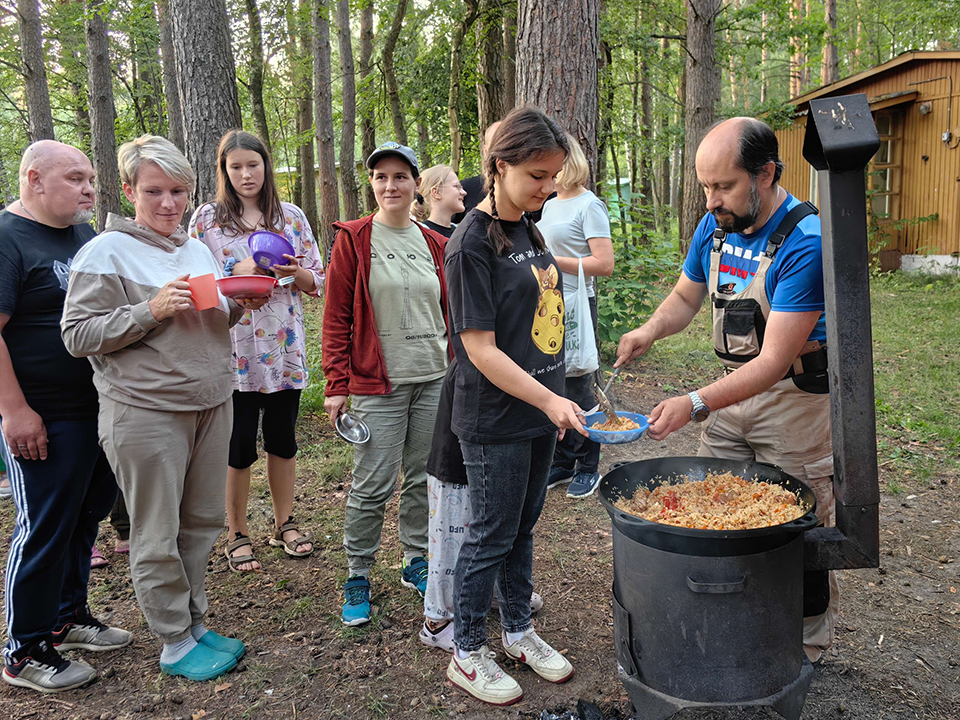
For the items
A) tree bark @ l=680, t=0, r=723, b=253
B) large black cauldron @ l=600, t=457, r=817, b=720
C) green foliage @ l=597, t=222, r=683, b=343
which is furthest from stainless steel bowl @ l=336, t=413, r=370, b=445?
tree bark @ l=680, t=0, r=723, b=253

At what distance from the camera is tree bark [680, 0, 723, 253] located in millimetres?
12430

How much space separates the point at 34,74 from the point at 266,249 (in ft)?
32.5

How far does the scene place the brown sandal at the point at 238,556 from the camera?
3811 millimetres

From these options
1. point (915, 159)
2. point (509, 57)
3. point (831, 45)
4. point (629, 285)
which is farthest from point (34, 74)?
point (831, 45)

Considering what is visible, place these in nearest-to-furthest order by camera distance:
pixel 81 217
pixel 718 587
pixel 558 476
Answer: pixel 718 587 → pixel 81 217 → pixel 558 476

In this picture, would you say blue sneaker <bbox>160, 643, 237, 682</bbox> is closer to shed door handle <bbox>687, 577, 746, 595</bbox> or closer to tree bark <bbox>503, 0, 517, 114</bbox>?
shed door handle <bbox>687, 577, 746, 595</bbox>

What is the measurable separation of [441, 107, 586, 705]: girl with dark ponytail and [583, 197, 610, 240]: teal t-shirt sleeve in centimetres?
179

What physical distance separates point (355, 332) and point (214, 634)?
148 centimetres

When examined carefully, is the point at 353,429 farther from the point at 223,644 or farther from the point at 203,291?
the point at 223,644

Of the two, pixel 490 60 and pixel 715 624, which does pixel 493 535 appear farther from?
pixel 490 60

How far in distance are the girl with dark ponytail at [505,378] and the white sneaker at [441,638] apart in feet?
0.79

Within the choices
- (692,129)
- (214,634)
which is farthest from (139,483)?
(692,129)

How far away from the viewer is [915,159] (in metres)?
14.5

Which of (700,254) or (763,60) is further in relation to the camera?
(763,60)
